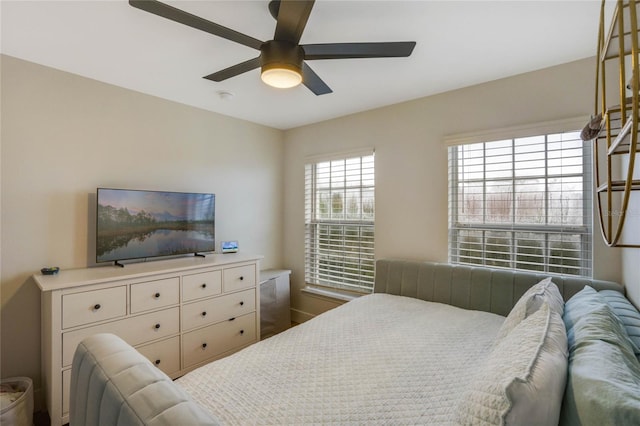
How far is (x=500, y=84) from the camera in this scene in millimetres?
2527

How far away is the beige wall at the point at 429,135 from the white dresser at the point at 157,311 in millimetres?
1165

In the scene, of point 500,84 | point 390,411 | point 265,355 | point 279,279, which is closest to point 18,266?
point 265,355

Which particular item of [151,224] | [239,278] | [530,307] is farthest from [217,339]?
[530,307]

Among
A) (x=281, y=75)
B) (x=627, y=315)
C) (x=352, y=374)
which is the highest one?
(x=281, y=75)

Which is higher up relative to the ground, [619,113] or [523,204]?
[619,113]

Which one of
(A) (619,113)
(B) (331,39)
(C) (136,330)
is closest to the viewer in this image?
(A) (619,113)

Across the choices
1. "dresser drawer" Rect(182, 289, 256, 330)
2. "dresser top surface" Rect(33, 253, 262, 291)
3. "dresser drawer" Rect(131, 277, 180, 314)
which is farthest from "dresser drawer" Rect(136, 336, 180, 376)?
"dresser top surface" Rect(33, 253, 262, 291)

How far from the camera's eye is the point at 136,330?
228cm

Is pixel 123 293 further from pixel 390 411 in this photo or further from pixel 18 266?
pixel 390 411

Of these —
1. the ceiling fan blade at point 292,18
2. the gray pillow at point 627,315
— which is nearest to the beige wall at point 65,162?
the ceiling fan blade at point 292,18

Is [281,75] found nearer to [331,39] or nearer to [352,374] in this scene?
[331,39]

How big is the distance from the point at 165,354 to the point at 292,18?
8.36ft

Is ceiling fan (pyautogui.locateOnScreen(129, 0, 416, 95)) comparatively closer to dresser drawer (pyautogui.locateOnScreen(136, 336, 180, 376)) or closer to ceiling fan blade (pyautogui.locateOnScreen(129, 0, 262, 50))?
ceiling fan blade (pyautogui.locateOnScreen(129, 0, 262, 50))

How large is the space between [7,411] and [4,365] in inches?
21.8
